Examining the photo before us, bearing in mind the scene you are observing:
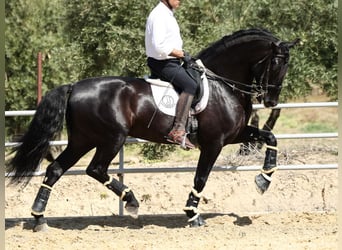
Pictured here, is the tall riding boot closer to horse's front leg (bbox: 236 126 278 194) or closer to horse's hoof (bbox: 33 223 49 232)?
horse's front leg (bbox: 236 126 278 194)

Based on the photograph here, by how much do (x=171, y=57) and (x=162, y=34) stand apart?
275 millimetres

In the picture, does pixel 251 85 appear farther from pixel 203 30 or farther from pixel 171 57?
pixel 203 30

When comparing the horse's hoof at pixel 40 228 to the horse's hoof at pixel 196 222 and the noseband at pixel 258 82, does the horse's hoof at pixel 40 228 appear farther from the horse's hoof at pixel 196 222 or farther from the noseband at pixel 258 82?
the noseband at pixel 258 82

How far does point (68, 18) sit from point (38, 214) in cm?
542

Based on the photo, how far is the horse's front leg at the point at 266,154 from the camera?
6.58 meters

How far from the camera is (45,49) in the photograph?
537 inches

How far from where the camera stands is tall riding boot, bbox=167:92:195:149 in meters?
6.06

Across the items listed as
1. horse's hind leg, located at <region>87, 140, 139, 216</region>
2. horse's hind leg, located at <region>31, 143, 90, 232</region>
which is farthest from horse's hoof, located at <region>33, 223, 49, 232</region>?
horse's hind leg, located at <region>87, 140, 139, 216</region>

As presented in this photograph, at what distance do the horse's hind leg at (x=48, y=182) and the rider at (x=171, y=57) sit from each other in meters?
1.07

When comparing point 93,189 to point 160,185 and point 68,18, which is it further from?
point 68,18

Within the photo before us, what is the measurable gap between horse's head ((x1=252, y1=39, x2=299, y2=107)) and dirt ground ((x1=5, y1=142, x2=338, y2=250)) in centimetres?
140

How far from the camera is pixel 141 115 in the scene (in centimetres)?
623

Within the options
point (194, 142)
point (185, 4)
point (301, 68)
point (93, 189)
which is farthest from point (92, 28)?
point (194, 142)

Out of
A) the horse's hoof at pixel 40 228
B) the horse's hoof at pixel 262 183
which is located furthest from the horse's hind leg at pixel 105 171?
the horse's hoof at pixel 262 183
